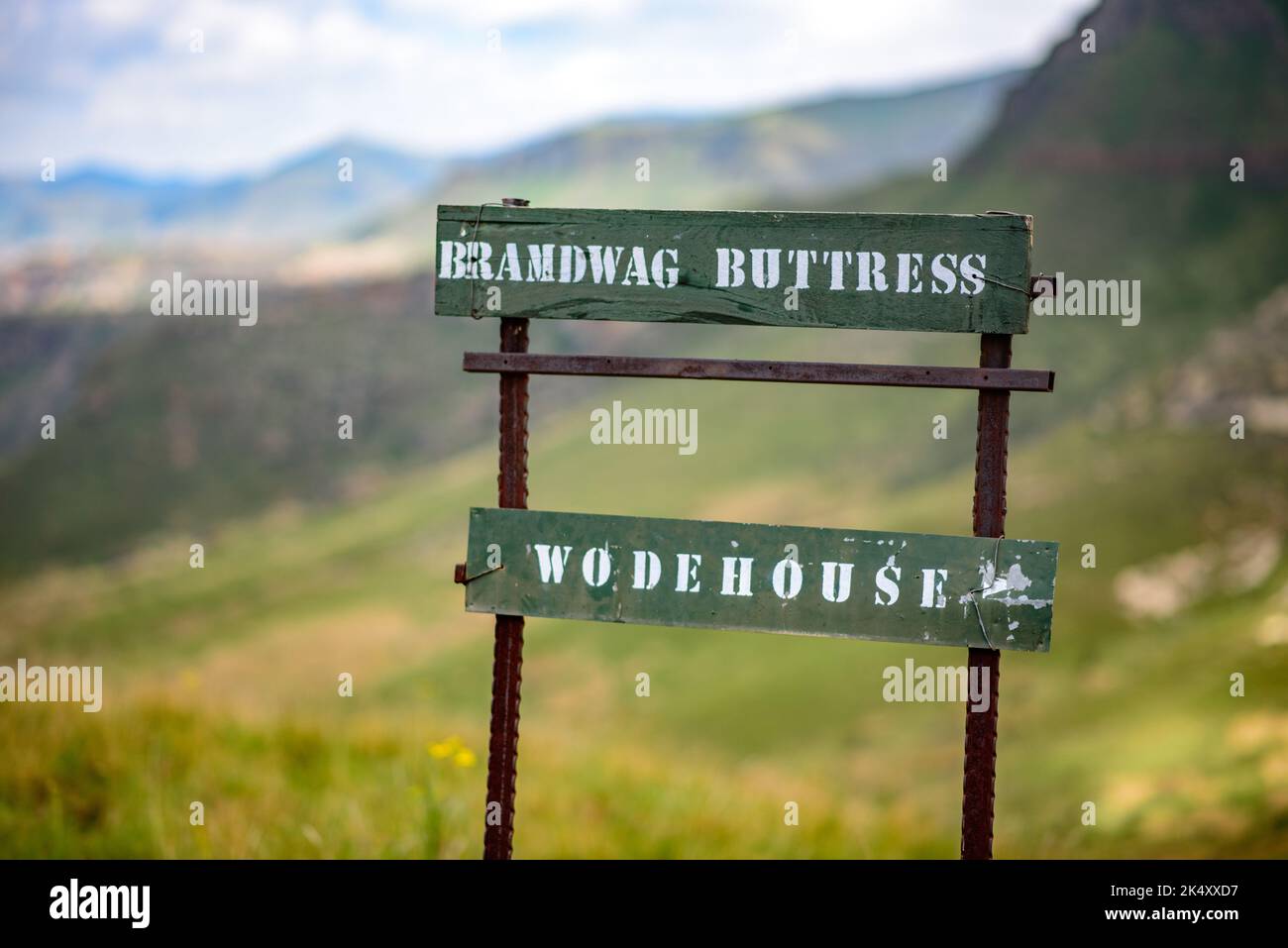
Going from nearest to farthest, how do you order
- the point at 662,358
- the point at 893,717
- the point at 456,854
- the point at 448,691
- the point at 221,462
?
the point at 662,358 → the point at 456,854 → the point at 893,717 → the point at 448,691 → the point at 221,462

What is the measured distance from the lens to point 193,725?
261 inches

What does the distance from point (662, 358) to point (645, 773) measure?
3853 millimetres

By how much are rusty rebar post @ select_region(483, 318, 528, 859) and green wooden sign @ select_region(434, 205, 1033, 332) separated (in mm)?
355

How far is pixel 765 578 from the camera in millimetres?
4195

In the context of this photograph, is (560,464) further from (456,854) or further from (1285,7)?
(456,854)

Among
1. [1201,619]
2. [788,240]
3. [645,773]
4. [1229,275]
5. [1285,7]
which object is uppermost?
[1285,7]

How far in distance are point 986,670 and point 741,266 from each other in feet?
5.14

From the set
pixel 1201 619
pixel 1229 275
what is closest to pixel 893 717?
pixel 1201 619

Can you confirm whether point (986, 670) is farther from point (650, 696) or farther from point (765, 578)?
point (650, 696)
